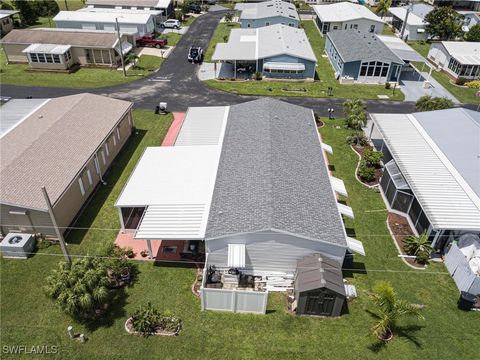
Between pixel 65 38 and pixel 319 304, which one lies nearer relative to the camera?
pixel 319 304

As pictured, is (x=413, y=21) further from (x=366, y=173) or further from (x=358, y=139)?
(x=366, y=173)

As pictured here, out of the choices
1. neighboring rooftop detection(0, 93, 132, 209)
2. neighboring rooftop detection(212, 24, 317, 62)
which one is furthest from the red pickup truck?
neighboring rooftop detection(0, 93, 132, 209)

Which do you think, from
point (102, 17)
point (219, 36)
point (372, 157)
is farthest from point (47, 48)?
point (372, 157)

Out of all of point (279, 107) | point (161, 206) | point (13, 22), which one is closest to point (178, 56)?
point (279, 107)

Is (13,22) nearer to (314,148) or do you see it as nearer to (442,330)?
(314,148)

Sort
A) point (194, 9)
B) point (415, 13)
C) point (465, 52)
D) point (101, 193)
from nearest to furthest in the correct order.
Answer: point (101, 193) < point (465, 52) < point (415, 13) < point (194, 9)

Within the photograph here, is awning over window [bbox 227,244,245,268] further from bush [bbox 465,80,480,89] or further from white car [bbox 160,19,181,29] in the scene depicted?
white car [bbox 160,19,181,29]
